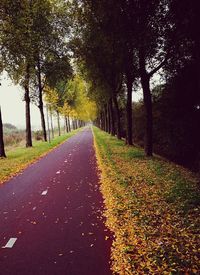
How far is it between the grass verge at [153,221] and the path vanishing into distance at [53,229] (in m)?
0.38

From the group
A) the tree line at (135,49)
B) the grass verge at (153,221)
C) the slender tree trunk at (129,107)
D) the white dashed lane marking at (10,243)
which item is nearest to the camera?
the grass verge at (153,221)

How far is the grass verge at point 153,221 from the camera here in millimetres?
5676

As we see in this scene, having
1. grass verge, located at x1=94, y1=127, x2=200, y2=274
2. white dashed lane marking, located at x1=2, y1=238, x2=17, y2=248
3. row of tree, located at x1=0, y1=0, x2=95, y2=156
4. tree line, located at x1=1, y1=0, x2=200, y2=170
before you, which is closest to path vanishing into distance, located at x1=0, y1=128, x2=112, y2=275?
white dashed lane marking, located at x1=2, y1=238, x2=17, y2=248

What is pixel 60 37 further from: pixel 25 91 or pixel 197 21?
pixel 197 21

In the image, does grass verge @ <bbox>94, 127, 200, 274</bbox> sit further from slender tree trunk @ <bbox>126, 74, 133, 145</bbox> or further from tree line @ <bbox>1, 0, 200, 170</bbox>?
slender tree trunk @ <bbox>126, 74, 133, 145</bbox>

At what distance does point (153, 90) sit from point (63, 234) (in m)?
20.9

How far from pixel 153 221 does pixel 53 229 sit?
2.53 metres

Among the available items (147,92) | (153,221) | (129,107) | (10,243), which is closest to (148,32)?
(147,92)

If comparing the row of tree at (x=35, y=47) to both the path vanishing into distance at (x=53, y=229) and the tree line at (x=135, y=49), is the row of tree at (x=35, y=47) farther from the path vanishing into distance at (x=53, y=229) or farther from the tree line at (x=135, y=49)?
the path vanishing into distance at (x=53, y=229)

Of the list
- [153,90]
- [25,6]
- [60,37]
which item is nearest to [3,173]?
[25,6]

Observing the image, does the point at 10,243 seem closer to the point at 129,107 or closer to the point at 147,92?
the point at 147,92

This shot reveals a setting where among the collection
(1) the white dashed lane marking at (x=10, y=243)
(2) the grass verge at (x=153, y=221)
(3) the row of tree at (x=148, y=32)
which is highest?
(3) the row of tree at (x=148, y=32)

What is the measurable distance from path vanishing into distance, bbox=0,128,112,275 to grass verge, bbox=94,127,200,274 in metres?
0.38

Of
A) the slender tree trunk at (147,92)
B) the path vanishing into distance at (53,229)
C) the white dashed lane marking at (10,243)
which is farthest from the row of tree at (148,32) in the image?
the white dashed lane marking at (10,243)
